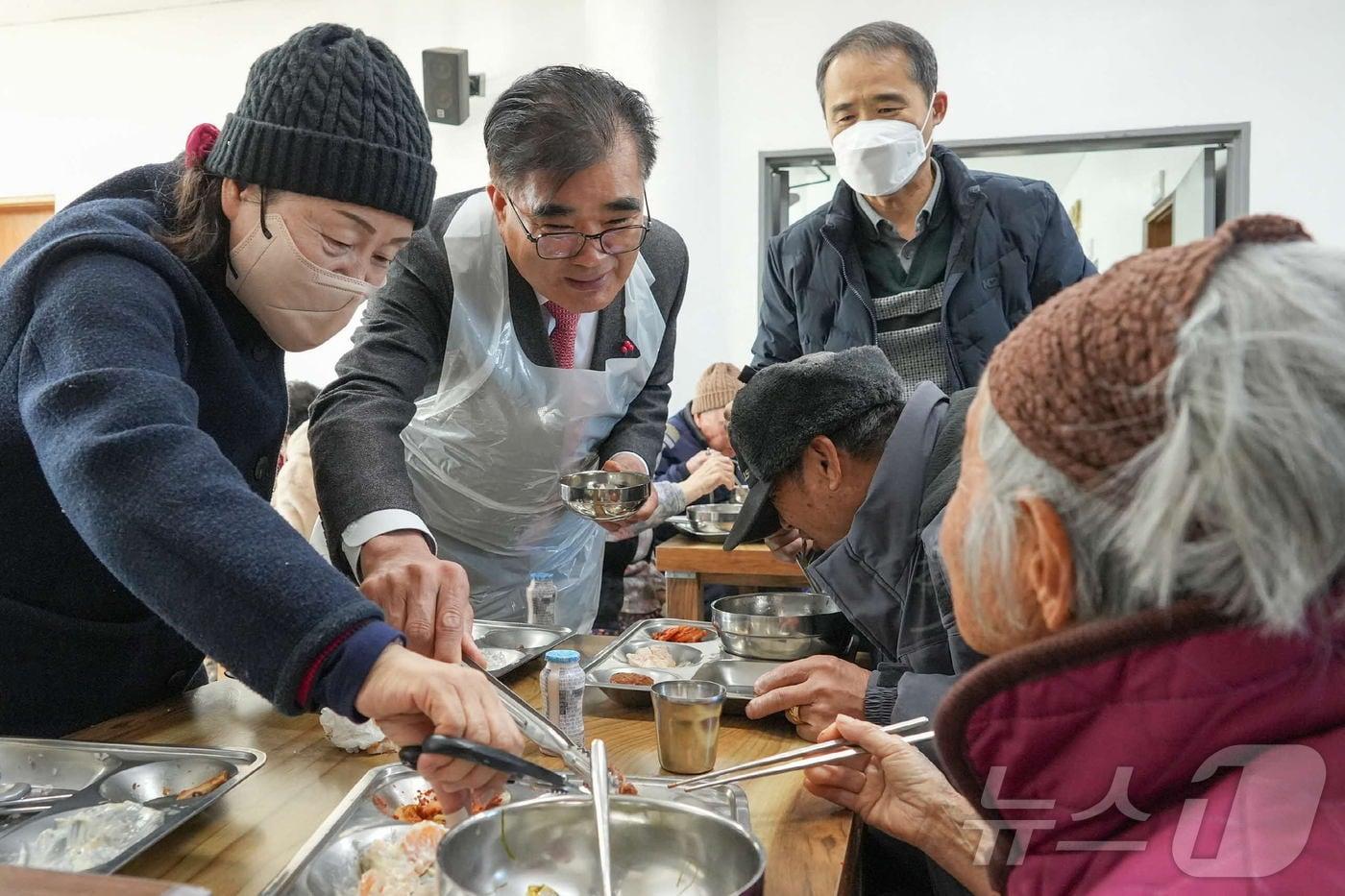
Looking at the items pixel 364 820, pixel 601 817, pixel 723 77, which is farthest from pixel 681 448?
pixel 601 817

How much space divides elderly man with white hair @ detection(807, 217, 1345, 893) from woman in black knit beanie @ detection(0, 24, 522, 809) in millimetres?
530

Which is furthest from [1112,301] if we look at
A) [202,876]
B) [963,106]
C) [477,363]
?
[963,106]

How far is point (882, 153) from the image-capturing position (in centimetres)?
288

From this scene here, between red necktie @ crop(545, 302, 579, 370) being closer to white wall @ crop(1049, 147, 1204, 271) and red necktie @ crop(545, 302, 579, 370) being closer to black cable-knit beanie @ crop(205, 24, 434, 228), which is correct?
black cable-knit beanie @ crop(205, 24, 434, 228)

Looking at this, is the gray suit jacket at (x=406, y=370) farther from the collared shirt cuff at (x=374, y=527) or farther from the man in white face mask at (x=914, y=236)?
the man in white face mask at (x=914, y=236)

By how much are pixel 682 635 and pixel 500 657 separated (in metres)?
0.38

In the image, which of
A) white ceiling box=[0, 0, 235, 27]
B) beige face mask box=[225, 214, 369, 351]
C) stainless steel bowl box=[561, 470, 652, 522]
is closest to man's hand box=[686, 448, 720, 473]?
stainless steel bowl box=[561, 470, 652, 522]

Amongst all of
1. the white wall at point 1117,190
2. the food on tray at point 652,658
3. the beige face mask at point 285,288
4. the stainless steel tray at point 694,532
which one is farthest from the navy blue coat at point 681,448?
the beige face mask at point 285,288

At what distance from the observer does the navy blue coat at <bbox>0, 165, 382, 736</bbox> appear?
99cm

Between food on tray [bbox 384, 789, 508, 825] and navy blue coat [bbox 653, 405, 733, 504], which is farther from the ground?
food on tray [bbox 384, 789, 508, 825]

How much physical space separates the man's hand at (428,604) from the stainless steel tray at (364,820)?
17 centimetres

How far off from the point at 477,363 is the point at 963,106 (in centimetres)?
369

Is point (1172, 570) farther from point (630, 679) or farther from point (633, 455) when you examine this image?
point (633, 455)

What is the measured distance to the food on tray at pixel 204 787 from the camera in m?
1.33
